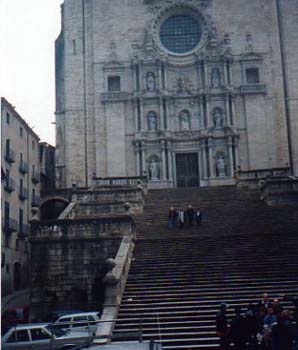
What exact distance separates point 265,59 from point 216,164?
8.06m

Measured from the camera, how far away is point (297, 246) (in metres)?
18.9

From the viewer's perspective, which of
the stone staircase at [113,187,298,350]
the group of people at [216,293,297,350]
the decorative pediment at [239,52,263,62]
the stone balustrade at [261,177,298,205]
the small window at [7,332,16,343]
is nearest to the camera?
the group of people at [216,293,297,350]

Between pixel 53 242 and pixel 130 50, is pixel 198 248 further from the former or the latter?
pixel 130 50

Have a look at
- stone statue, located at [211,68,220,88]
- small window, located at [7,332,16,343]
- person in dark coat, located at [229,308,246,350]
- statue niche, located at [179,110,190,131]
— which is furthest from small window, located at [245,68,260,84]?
person in dark coat, located at [229,308,246,350]

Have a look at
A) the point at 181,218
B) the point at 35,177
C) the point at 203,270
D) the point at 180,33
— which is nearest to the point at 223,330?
the point at 203,270

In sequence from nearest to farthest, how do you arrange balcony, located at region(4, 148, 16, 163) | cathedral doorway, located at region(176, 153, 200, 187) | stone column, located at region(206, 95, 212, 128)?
balcony, located at region(4, 148, 16, 163) → stone column, located at region(206, 95, 212, 128) → cathedral doorway, located at region(176, 153, 200, 187)

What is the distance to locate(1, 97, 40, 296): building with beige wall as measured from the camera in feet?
100

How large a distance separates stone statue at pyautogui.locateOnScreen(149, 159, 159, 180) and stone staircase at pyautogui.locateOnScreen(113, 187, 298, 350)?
10.9 meters

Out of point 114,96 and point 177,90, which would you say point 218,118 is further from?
point 114,96

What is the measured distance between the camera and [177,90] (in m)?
37.4

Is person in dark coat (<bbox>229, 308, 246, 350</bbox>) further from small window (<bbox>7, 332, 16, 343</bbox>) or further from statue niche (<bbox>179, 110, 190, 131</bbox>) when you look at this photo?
statue niche (<bbox>179, 110, 190, 131</bbox>)

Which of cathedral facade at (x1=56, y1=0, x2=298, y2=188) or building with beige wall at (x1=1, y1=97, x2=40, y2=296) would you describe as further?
cathedral facade at (x1=56, y1=0, x2=298, y2=188)

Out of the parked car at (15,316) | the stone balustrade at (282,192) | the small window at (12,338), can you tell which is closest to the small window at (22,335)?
the small window at (12,338)

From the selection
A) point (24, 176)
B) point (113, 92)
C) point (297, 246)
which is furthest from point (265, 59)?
point (297, 246)
